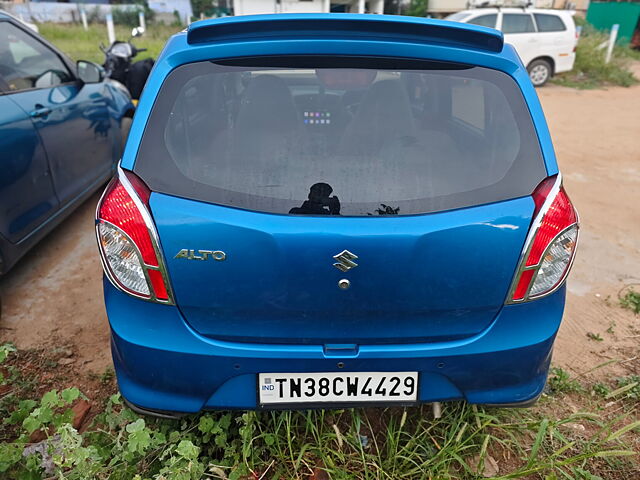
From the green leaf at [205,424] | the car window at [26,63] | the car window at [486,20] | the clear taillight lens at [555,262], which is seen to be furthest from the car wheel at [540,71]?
the green leaf at [205,424]

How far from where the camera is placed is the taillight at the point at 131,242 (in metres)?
1.51

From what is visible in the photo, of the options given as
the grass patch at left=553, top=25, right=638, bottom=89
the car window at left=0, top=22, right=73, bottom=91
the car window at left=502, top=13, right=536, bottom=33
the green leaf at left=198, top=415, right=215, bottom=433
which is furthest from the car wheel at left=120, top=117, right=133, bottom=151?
the grass patch at left=553, top=25, right=638, bottom=89

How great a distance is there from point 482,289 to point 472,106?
2.40 feet

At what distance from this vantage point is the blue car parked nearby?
112 inches

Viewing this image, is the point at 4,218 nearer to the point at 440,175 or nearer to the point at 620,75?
the point at 440,175

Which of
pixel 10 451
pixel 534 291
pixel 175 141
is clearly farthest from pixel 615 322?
pixel 10 451

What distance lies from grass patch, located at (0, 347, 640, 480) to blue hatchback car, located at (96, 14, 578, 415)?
0.28 metres

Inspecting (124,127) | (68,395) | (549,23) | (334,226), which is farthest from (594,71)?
(68,395)

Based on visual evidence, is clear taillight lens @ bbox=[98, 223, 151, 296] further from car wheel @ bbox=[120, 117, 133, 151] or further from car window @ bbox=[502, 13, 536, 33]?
car window @ bbox=[502, 13, 536, 33]

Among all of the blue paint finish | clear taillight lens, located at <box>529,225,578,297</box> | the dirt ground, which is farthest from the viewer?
the dirt ground

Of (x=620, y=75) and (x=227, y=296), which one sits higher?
(x=227, y=296)

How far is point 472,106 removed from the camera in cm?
185

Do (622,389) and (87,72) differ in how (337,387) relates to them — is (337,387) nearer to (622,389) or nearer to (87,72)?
(622,389)

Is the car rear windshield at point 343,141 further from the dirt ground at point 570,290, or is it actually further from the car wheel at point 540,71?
the car wheel at point 540,71
